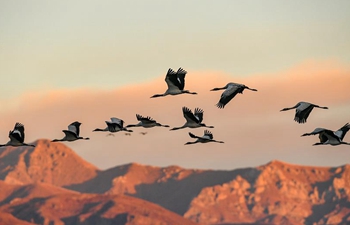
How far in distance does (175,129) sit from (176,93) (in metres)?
4.75

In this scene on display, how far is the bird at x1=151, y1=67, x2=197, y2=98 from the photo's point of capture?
240 feet

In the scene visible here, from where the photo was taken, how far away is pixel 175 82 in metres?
73.9

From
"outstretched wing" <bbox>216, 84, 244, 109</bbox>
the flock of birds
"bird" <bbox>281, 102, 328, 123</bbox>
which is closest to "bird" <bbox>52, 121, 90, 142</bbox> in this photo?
the flock of birds

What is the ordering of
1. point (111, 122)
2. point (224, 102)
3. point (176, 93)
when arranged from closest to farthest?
point (224, 102)
point (176, 93)
point (111, 122)

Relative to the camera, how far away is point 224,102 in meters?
70.3

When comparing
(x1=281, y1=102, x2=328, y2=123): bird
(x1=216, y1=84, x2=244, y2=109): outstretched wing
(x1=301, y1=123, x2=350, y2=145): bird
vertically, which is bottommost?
(x1=301, y1=123, x2=350, y2=145): bird

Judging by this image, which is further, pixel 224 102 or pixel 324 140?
pixel 324 140

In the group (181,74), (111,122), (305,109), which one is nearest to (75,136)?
(111,122)

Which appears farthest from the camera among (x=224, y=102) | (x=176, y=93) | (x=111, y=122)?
(x=111, y=122)

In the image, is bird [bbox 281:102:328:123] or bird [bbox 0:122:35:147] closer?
bird [bbox 281:102:328:123]

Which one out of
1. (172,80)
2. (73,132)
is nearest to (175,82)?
(172,80)

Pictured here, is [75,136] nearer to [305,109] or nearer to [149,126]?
[149,126]

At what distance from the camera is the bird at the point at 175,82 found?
73000 millimetres

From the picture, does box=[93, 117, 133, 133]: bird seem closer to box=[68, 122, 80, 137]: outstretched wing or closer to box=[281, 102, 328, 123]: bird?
box=[68, 122, 80, 137]: outstretched wing
